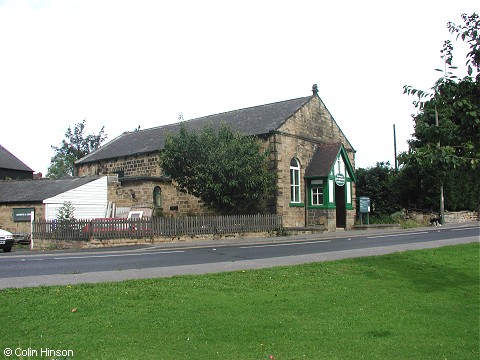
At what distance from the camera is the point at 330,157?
30328mm

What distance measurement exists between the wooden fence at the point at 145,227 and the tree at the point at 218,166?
1357 millimetres

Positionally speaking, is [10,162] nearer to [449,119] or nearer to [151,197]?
[151,197]

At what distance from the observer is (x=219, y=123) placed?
33.7m

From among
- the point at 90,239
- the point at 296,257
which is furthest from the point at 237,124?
the point at 296,257

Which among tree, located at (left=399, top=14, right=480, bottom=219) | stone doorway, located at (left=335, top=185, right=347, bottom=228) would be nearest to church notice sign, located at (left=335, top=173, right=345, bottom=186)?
stone doorway, located at (left=335, top=185, right=347, bottom=228)

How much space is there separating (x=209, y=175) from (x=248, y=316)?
17767mm

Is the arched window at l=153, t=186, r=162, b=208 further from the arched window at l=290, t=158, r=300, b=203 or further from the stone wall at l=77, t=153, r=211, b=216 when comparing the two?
the arched window at l=290, t=158, r=300, b=203

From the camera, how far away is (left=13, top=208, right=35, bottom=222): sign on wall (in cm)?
2780

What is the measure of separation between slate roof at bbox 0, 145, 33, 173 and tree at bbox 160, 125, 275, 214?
30.3 m

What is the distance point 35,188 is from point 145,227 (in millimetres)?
12180

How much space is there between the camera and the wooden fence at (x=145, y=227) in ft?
71.4

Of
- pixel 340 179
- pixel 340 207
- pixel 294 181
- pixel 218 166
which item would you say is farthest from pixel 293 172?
pixel 218 166

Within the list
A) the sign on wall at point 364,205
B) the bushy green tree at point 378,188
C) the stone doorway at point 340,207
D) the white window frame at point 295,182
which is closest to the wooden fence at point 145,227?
the white window frame at point 295,182

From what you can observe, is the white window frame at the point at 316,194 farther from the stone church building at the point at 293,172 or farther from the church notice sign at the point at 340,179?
the church notice sign at the point at 340,179
